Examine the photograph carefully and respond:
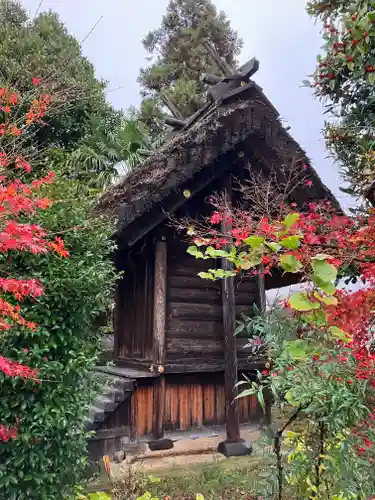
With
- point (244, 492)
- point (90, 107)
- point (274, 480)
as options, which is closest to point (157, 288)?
point (244, 492)

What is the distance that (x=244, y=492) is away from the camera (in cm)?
389

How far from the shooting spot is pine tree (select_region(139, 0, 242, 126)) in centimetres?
1847

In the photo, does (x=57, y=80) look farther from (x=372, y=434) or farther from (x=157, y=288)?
(x=372, y=434)

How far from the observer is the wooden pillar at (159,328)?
5.46m

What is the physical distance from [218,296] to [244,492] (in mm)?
2951

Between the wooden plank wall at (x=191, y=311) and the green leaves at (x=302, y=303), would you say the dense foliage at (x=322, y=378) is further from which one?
the wooden plank wall at (x=191, y=311)

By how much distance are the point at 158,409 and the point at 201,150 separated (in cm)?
348

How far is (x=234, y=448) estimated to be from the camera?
205 inches

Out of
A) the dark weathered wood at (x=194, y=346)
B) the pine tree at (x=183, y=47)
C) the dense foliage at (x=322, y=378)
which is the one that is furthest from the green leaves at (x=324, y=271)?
the pine tree at (x=183, y=47)

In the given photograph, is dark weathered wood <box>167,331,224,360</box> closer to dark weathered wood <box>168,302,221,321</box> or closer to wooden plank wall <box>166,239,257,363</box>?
wooden plank wall <box>166,239,257,363</box>

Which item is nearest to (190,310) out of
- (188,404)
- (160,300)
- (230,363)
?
(160,300)

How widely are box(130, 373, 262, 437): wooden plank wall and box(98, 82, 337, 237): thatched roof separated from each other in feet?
7.86

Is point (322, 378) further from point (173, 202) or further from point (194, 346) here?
point (194, 346)

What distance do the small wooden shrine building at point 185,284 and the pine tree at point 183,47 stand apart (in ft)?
41.3
